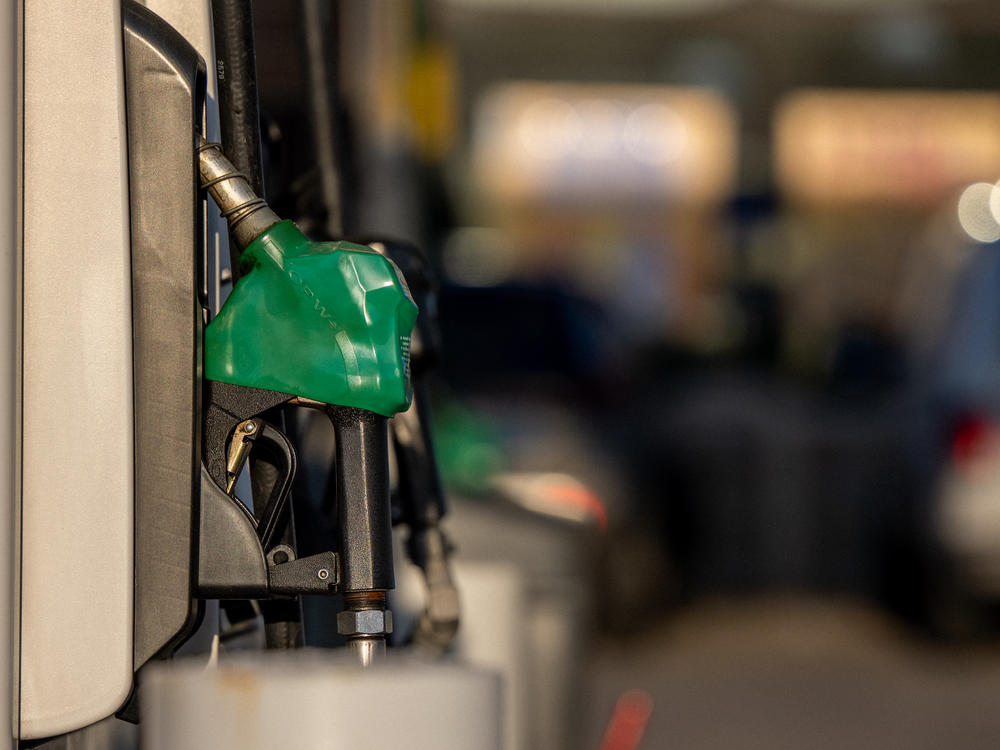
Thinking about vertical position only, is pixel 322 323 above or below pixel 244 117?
below

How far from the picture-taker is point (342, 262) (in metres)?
1.71

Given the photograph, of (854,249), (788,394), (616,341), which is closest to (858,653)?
(616,341)

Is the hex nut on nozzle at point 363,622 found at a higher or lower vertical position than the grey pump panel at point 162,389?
lower

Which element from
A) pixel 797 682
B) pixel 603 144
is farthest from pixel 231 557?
pixel 603 144

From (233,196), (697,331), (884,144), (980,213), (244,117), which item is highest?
(884,144)

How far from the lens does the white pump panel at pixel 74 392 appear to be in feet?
5.80

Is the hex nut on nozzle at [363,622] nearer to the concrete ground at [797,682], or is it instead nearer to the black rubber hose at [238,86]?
the black rubber hose at [238,86]

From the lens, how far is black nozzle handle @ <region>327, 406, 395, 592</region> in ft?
5.84

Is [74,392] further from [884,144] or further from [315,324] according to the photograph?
[884,144]

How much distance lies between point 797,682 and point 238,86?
671cm

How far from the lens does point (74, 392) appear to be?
1.78 metres

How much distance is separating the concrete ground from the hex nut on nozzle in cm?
438

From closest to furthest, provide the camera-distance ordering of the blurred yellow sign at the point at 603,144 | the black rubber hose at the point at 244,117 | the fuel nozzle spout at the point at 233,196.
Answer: the fuel nozzle spout at the point at 233,196, the black rubber hose at the point at 244,117, the blurred yellow sign at the point at 603,144

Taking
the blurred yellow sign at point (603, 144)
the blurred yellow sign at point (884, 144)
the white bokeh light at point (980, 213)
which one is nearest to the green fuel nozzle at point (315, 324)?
the white bokeh light at point (980, 213)
